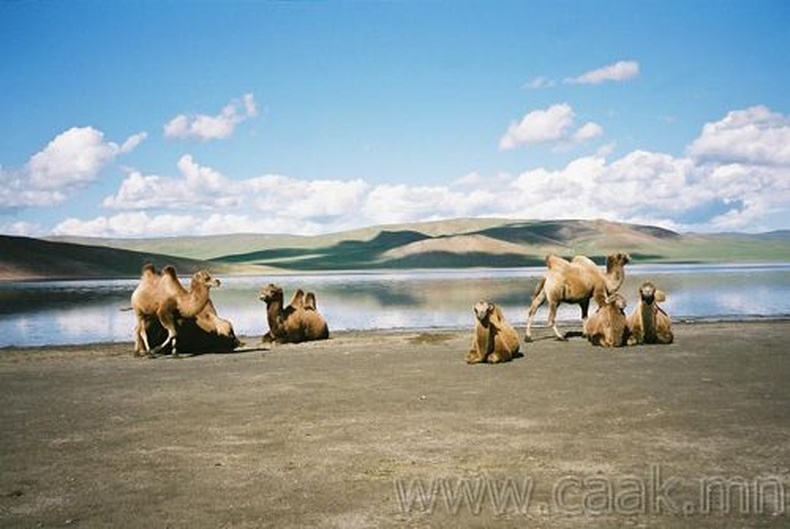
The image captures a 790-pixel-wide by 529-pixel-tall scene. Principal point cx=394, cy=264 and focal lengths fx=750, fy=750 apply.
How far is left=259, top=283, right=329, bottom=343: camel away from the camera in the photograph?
21.3 m

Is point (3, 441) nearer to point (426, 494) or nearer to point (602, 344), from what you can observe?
point (426, 494)

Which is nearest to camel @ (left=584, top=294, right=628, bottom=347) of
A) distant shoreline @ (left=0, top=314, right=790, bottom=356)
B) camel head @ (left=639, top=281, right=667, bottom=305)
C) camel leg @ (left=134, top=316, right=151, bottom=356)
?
camel head @ (left=639, top=281, right=667, bottom=305)

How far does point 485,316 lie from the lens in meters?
15.9

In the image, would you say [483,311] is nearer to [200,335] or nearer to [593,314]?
[593,314]

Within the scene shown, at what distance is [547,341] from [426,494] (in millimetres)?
13555

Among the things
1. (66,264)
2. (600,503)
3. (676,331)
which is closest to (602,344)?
(676,331)

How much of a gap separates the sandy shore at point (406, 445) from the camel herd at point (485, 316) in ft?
3.80

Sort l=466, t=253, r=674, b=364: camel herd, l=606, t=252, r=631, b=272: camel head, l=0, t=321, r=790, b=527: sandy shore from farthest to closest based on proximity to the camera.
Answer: l=606, t=252, r=631, b=272: camel head → l=466, t=253, r=674, b=364: camel herd → l=0, t=321, r=790, b=527: sandy shore

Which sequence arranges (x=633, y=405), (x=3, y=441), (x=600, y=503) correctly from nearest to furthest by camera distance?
(x=600, y=503) < (x=3, y=441) < (x=633, y=405)

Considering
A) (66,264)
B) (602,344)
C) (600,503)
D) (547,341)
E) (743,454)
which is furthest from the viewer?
(66,264)

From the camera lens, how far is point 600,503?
6.50 metres

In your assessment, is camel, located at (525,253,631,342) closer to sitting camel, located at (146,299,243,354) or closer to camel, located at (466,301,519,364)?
camel, located at (466,301,519,364)

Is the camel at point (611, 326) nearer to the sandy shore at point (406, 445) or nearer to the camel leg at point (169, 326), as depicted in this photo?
the sandy shore at point (406, 445)

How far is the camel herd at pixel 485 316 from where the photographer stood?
16234mm
